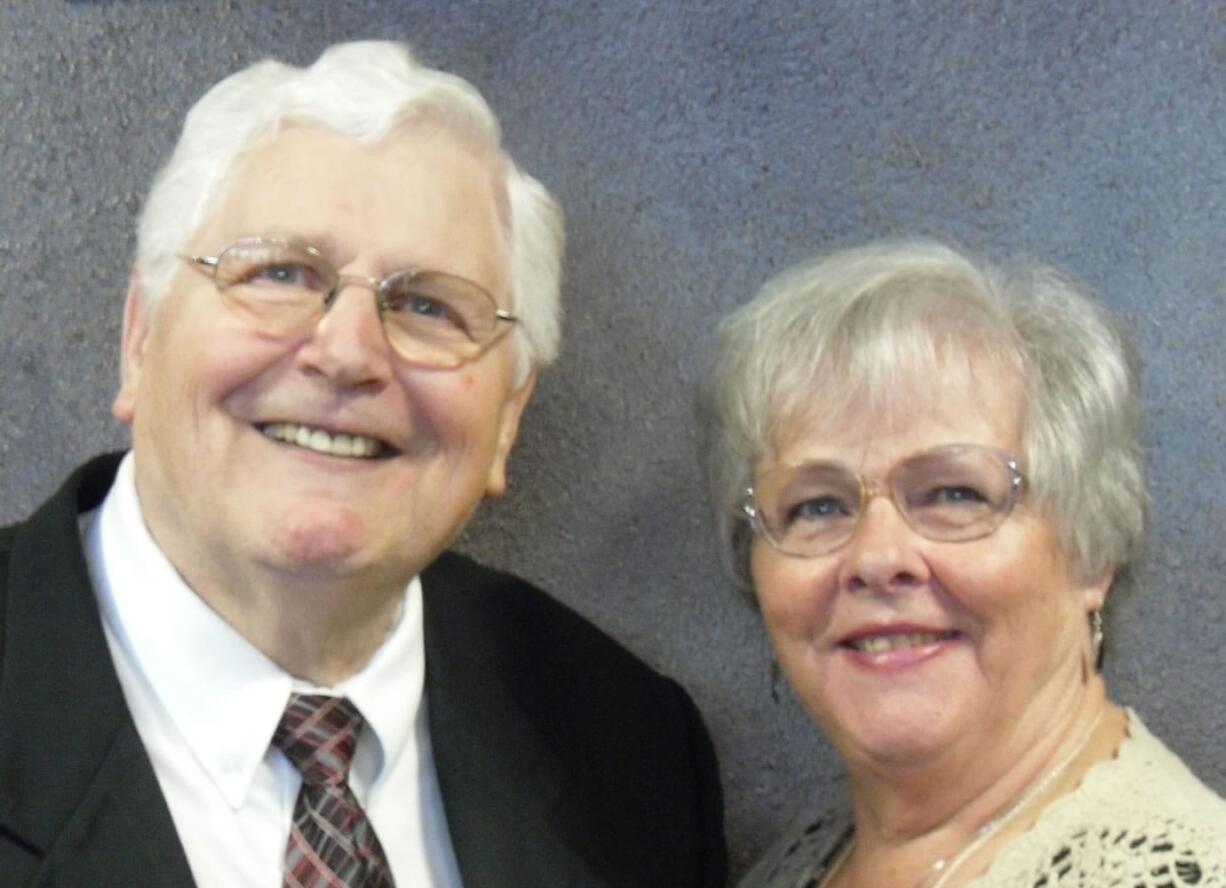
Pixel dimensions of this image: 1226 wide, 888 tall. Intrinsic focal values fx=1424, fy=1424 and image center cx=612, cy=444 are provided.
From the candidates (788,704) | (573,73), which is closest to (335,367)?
(573,73)

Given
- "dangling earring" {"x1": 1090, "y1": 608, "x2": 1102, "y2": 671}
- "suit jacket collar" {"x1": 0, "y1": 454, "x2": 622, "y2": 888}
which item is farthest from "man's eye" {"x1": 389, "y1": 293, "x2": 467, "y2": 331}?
"dangling earring" {"x1": 1090, "y1": 608, "x2": 1102, "y2": 671}

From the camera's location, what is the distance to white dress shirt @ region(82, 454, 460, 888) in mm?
1523

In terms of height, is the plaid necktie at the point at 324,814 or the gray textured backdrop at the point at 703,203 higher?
the gray textured backdrop at the point at 703,203

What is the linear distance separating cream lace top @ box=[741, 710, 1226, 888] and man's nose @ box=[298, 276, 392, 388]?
0.88 meters

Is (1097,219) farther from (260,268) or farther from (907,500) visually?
(260,268)

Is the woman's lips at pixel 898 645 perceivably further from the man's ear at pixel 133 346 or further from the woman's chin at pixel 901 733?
the man's ear at pixel 133 346

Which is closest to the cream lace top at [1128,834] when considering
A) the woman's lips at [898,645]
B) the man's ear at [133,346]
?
the woman's lips at [898,645]

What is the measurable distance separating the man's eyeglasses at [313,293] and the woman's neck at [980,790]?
74 cm

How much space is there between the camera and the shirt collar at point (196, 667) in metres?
1.53

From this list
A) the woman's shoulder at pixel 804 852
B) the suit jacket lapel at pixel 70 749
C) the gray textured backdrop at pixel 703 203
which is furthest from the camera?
the gray textured backdrop at pixel 703 203

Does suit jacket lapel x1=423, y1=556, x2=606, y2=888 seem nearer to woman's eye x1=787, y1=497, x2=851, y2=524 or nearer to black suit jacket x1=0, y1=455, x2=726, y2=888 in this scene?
black suit jacket x1=0, y1=455, x2=726, y2=888

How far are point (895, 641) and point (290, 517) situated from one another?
0.70m

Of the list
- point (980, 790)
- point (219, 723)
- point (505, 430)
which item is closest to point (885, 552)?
point (980, 790)

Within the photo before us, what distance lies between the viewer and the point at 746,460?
5.82 ft
